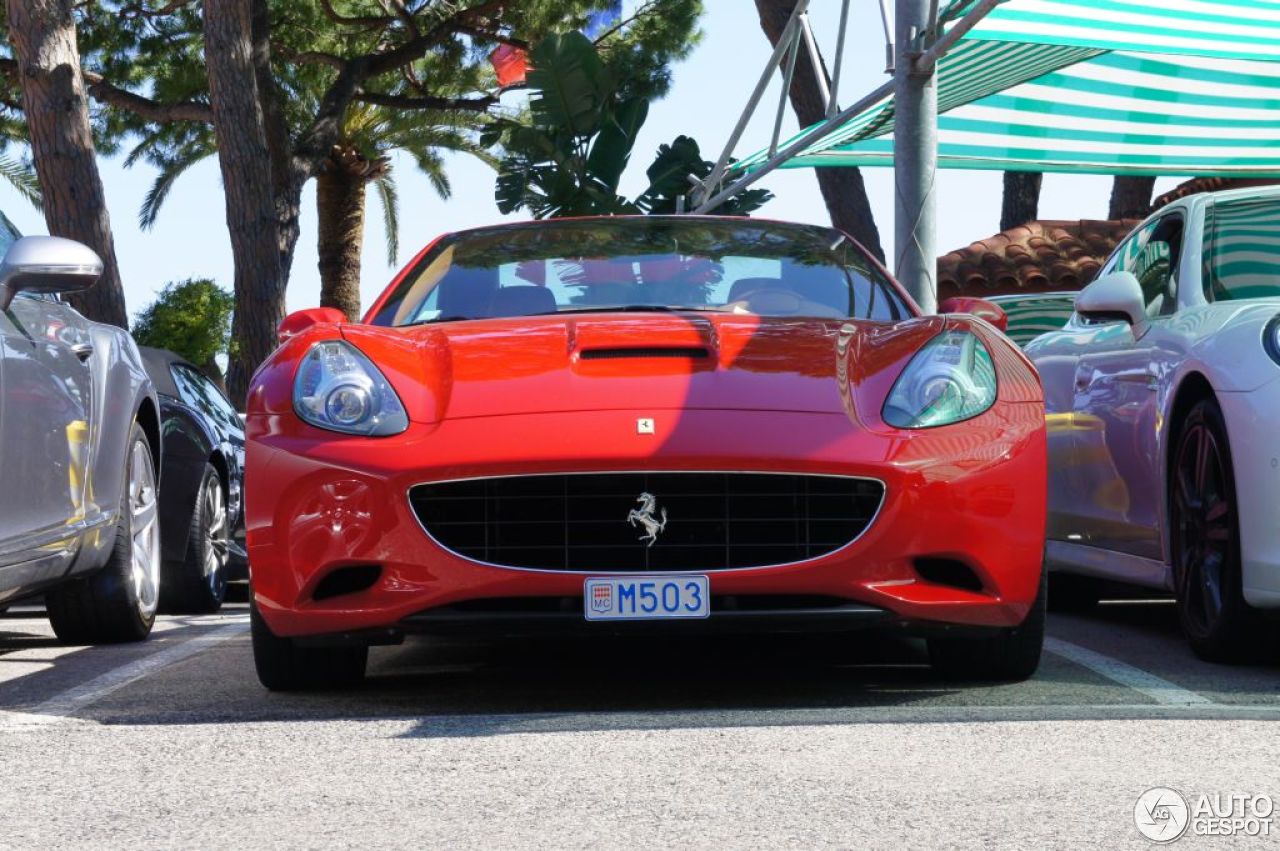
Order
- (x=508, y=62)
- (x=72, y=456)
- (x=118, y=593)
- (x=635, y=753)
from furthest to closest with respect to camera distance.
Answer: (x=508, y=62) < (x=118, y=593) < (x=72, y=456) < (x=635, y=753)

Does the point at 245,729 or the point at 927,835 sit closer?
the point at 927,835

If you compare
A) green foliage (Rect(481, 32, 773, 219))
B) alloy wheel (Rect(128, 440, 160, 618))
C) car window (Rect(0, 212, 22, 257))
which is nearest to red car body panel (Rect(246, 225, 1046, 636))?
car window (Rect(0, 212, 22, 257))

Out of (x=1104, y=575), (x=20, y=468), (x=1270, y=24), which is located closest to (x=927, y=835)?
(x=20, y=468)

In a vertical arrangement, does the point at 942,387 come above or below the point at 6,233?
below

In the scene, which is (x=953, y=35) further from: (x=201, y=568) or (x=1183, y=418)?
(x=1183, y=418)

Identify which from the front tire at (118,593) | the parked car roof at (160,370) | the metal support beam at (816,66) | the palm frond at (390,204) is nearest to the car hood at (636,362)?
the front tire at (118,593)

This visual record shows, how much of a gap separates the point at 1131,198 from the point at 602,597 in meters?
22.3

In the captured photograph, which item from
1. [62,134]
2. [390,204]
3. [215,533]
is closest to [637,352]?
[215,533]

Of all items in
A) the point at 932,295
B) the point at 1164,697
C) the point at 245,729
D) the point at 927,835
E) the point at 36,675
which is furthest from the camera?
the point at 932,295

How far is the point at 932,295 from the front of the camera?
35.7 ft

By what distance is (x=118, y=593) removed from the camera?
257 inches

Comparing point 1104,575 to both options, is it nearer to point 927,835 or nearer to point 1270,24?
point 927,835

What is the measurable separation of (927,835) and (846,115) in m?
9.70

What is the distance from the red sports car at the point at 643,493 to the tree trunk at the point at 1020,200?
68.8 ft
